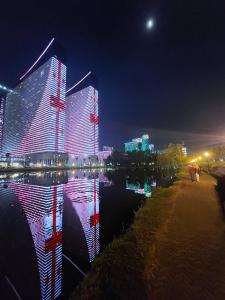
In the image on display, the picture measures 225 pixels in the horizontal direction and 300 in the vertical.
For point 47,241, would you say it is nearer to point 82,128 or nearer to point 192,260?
point 192,260

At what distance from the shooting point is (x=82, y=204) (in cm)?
1702

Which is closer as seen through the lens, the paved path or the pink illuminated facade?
the paved path

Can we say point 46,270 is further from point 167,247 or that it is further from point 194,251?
point 194,251

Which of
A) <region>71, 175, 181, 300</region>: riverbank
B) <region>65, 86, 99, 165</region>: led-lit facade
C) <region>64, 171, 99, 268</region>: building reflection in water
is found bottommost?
<region>64, 171, 99, 268</region>: building reflection in water

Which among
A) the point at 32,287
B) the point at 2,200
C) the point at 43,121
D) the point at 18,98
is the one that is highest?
the point at 18,98

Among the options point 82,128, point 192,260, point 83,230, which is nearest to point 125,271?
point 192,260

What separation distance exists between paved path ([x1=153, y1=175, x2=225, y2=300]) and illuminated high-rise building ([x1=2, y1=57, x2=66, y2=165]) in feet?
386

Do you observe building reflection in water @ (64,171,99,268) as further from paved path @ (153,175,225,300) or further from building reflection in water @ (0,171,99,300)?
paved path @ (153,175,225,300)

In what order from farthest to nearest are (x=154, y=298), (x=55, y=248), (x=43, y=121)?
(x=43, y=121) → (x=55, y=248) → (x=154, y=298)

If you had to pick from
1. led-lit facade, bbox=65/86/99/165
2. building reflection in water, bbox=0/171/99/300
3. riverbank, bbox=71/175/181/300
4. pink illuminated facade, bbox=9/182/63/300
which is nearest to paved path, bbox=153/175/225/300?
riverbank, bbox=71/175/181/300

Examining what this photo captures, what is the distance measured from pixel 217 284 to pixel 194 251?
154cm

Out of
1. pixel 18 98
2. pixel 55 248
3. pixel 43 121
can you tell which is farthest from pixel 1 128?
pixel 55 248

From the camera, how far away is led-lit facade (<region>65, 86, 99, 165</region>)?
15638 centimetres

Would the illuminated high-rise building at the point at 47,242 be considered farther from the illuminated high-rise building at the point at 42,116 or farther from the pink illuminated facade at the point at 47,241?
the illuminated high-rise building at the point at 42,116
